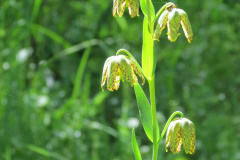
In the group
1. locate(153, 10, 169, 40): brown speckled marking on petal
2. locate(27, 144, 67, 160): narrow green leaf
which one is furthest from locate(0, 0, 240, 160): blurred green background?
locate(153, 10, 169, 40): brown speckled marking on petal

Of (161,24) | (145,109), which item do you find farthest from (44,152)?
(161,24)

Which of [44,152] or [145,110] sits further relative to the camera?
[44,152]

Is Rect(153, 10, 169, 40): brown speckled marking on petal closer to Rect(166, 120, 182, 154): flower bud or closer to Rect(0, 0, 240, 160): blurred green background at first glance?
Rect(166, 120, 182, 154): flower bud

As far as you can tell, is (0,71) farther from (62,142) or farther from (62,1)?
(62,1)

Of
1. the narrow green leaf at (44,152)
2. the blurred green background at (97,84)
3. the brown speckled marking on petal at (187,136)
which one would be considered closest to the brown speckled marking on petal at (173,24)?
the brown speckled marking on petal at (187,136)

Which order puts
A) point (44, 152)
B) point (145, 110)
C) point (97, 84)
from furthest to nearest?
point (97, 84) → point (44, 152) → point (145, 110)

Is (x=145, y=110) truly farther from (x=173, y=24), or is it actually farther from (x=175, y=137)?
(x=173, y=24)

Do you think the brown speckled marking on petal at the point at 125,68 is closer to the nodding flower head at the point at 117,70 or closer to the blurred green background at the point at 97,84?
the nodding flower head at the point at 117,70
